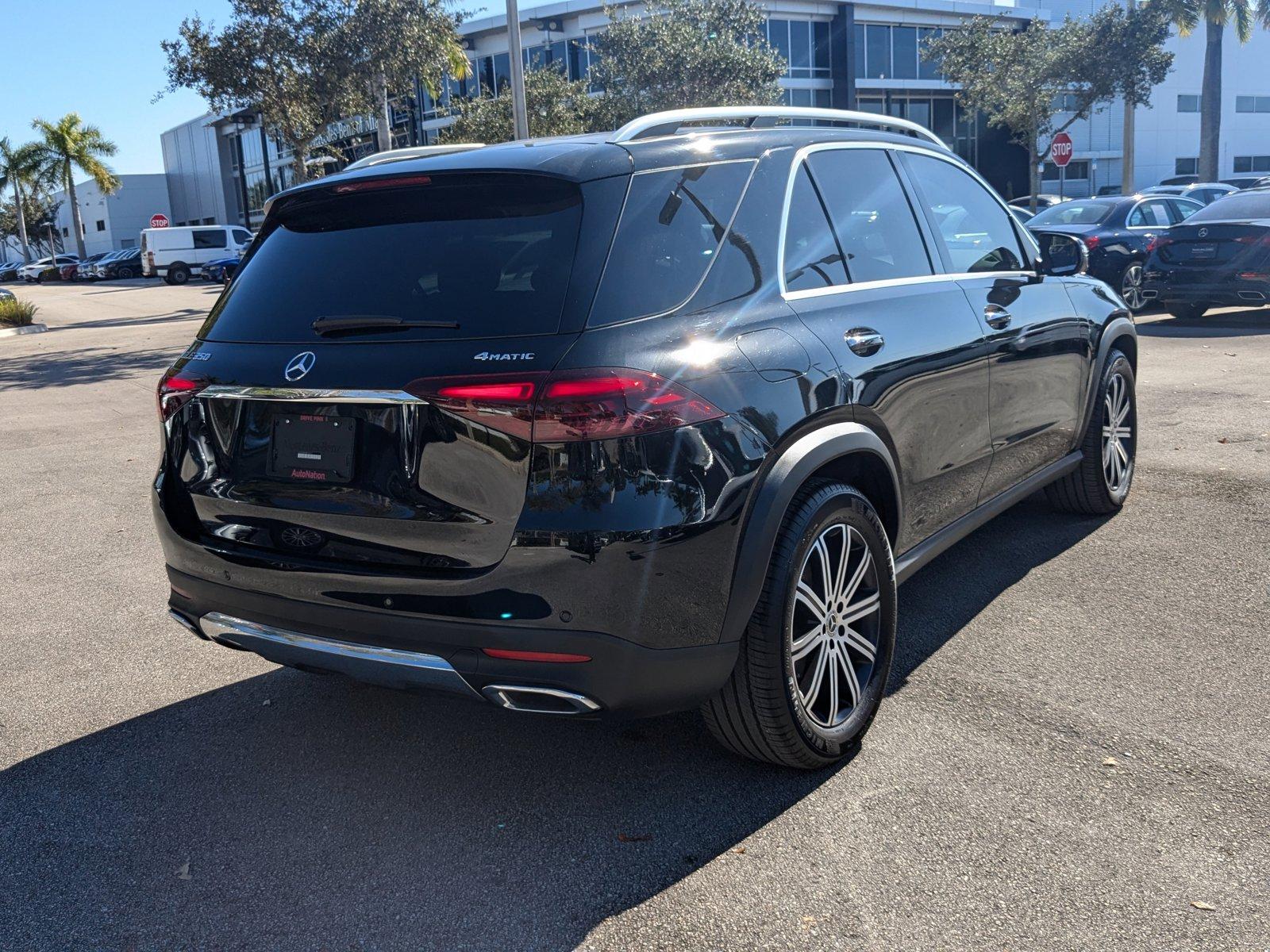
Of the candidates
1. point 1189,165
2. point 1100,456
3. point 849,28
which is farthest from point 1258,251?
point 1189,165

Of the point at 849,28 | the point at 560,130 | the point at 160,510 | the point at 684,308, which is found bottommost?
the point at 160,510

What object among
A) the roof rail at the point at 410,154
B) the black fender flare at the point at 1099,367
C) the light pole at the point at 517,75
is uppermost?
the light pole at the point at 517,75

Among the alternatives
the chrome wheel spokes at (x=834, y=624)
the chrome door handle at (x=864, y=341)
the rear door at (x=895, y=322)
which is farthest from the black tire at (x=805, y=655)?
the chrome door handle at (x=864, y=341)

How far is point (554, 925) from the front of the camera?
8.64 feet

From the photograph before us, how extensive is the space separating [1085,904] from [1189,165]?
66.9 m

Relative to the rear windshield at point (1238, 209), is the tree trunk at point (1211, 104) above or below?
above

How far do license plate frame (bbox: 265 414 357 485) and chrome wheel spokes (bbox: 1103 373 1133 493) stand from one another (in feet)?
12.6

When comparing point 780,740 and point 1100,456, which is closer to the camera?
point 780,740

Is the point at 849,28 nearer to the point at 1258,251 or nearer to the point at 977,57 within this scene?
the point at 977,57

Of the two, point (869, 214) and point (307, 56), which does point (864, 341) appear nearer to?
point (869, 214)

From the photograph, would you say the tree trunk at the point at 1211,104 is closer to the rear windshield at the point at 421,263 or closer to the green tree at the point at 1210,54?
the green tree at the point at 1210,54

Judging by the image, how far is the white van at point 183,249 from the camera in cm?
4297

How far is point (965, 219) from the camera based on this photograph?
458 centimetres

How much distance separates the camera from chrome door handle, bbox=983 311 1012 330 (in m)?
4.25
